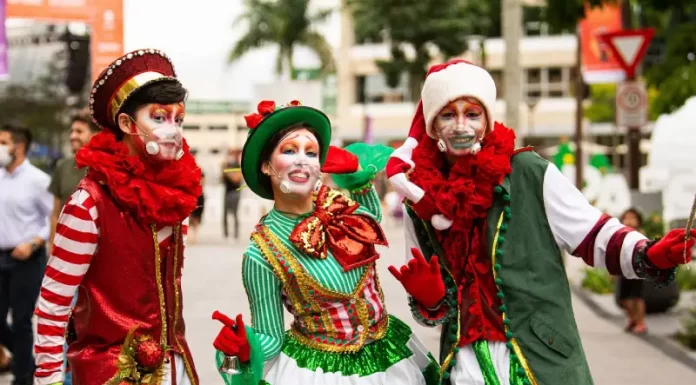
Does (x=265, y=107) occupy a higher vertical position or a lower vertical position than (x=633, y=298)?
higher

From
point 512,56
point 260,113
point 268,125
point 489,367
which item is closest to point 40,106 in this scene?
point 512,56

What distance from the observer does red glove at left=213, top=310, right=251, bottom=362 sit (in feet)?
13.2

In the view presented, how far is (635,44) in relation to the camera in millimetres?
11617

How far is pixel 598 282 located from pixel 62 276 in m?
10.9

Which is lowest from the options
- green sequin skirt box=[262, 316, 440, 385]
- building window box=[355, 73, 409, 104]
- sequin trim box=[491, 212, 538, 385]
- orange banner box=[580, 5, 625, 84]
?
green sequin skirt box=[262, 316, 440, 385]

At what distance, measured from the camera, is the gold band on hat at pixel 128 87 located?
164 inches

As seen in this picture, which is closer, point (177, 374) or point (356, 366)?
point (177, 374)

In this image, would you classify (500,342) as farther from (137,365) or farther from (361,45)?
(361,45)

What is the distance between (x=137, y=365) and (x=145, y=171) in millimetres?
732

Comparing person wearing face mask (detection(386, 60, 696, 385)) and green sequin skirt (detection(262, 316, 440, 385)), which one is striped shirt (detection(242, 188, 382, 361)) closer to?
green sequin skirt (detection(262, 316, 440, 385))

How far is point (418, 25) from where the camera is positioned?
4097 cm

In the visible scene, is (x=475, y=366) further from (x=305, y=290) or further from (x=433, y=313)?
(x=305, y=290)

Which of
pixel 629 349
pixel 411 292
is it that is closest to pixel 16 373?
pixel 411 292

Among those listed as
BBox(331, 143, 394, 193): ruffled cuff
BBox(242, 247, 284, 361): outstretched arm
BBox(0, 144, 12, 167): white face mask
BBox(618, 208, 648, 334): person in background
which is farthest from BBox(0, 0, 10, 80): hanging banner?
BBox(242, 247, 284, 361): outstretched arm
